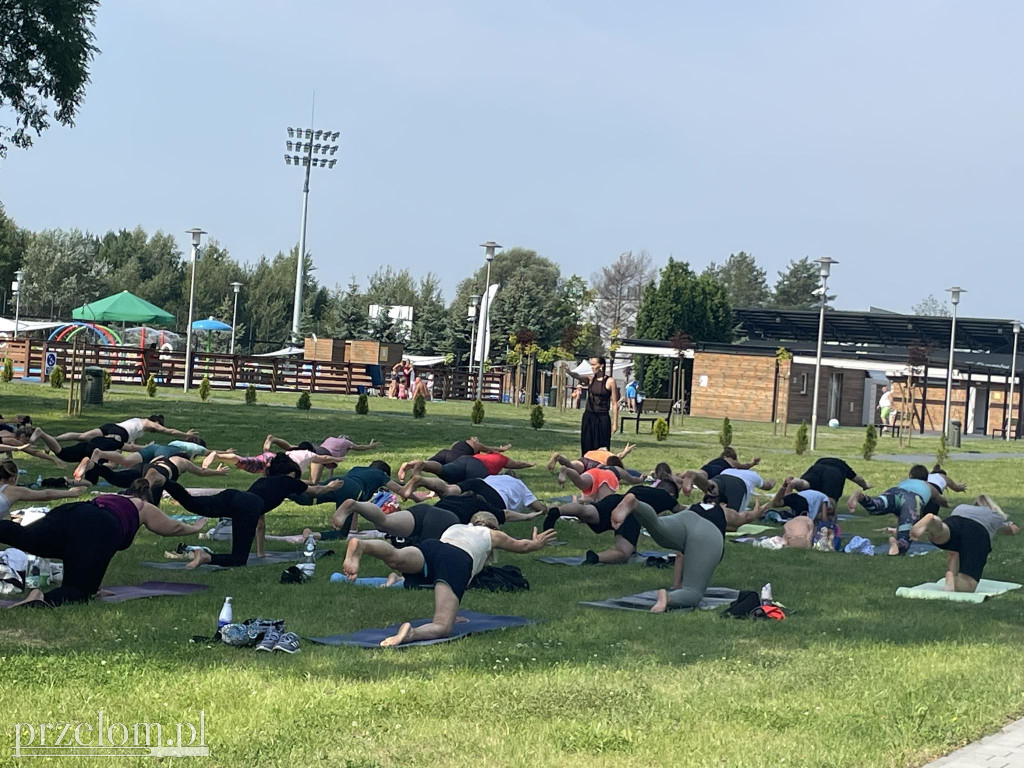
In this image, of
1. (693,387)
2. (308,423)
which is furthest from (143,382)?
(693,387)

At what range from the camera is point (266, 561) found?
12.4 metres

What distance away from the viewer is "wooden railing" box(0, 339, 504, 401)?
147ft

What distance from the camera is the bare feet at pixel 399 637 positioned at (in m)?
8.66

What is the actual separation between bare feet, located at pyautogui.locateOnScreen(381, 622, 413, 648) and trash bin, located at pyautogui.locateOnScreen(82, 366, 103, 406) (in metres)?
21.1

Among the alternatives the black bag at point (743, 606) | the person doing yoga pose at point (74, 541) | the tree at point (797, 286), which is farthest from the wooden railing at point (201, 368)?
the tree at point (797, 286)

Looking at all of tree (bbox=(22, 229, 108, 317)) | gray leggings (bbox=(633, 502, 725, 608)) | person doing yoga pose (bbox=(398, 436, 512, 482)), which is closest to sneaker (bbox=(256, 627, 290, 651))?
gray leggings (bbox=(633, 502, 725, 608))

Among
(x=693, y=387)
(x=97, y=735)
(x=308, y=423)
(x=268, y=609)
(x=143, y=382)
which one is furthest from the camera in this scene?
(x=693, y=387)

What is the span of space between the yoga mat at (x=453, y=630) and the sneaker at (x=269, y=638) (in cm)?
30

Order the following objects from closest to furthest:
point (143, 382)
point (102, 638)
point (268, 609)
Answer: point (102, 638)
point (268, 609)
point (143, 382)

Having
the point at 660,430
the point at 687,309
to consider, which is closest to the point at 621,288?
the point at 687,309

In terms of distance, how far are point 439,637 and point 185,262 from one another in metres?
93.3

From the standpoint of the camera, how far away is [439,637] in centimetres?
898

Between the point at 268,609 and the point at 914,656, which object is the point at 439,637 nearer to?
the point at 268,609

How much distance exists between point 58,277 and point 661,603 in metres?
82.1
